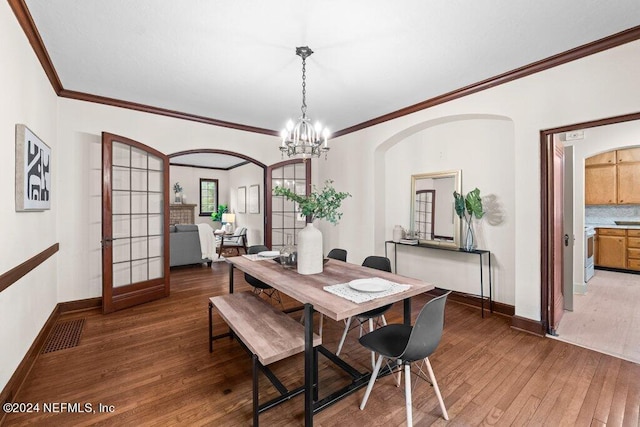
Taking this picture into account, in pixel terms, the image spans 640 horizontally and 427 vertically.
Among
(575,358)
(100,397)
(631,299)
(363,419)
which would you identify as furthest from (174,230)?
(631,299)

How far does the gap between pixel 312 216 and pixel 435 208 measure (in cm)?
249

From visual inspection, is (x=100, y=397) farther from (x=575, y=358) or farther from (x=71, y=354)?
(x=575, y=358)

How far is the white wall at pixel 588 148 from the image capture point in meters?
3.99

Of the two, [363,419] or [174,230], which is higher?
[174,230]

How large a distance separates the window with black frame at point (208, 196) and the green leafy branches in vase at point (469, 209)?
823cm

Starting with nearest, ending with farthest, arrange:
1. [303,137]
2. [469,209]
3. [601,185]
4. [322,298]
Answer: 1. [322,298]
2. [303,137]
3. [469,209]
4. [601,185]

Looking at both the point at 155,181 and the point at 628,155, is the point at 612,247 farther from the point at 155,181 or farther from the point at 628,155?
the point at 155,181

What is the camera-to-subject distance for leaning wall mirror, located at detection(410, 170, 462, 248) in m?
3.88

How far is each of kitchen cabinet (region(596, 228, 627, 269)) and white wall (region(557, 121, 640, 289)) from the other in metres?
2.07

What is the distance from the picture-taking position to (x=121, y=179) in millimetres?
3766

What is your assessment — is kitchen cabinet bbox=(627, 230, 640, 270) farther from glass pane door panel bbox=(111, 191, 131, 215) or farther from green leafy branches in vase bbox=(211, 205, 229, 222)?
green leafy branches in vase bbox=(211, 205, 229, 222)

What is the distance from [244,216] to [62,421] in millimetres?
7290

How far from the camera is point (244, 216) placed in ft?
29.2

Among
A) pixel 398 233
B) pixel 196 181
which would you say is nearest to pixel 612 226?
pixel 398 233
